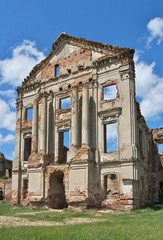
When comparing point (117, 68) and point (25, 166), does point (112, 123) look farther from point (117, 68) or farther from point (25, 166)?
point (25, 166)

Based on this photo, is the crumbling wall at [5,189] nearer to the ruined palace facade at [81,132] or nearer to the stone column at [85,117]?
the ruined palace facade at [81,132]

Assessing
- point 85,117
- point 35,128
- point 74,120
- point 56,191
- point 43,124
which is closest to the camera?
point 85,117

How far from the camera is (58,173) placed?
708 inches

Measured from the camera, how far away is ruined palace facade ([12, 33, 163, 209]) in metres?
15.9

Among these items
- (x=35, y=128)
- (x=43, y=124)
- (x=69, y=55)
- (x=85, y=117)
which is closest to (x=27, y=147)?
(x=35, y=128)

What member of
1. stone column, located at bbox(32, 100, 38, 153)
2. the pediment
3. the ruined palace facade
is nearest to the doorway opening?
the ruined palace facade

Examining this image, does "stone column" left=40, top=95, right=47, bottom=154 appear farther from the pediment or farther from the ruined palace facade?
the pediment

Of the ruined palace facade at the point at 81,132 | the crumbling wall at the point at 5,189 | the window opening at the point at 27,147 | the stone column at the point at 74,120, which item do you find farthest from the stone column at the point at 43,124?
the crumbling wall at the point at 5,189

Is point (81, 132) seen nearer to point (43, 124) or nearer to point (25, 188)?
point (43, 124)

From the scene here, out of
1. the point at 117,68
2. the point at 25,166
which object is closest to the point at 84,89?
Answer: the point at 117,68

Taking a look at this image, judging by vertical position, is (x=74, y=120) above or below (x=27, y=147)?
above

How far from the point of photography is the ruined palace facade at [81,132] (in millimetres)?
15852

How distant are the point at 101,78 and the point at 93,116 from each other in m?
2.70

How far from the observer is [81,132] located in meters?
17.8
